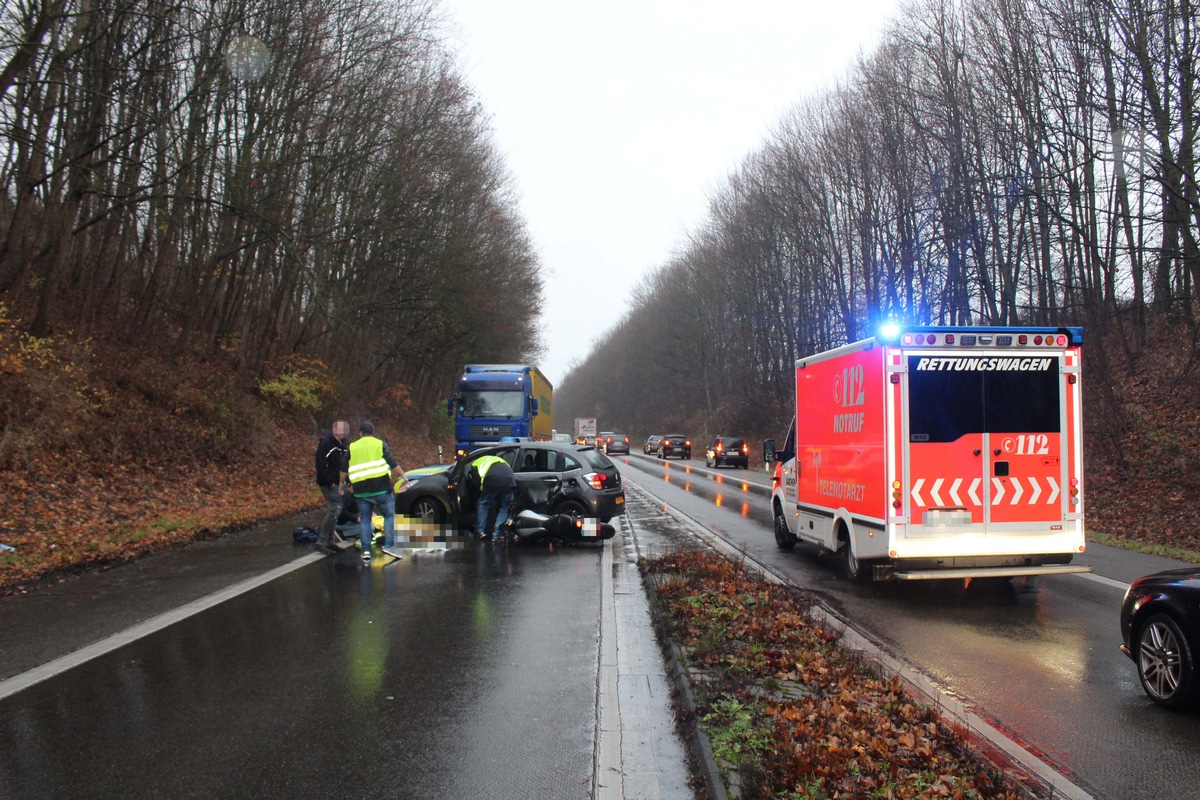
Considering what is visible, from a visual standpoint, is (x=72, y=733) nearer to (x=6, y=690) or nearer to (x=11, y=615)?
(x=6, y=690)

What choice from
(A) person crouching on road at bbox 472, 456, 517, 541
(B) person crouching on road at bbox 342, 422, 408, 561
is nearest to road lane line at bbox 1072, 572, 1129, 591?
(A) person crouching on road at bbox 472, 456, 517, 541

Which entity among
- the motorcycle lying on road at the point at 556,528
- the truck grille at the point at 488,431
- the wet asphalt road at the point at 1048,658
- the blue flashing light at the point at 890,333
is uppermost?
the blue flashing light at the point at 890,333

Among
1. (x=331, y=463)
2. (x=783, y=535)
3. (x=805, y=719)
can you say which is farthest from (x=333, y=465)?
(x=805, y=719)

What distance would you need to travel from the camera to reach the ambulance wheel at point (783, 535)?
13344mm

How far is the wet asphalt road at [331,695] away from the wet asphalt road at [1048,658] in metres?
2.08

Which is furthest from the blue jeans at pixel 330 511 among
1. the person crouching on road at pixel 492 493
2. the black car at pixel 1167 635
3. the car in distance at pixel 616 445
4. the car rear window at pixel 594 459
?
the car in distance at pixel 616 445

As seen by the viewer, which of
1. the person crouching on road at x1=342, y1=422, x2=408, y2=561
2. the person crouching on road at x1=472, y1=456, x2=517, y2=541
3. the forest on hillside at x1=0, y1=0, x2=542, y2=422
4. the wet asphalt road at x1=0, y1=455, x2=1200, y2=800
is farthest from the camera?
the forest on hillside at x1=0, y1=0, x2=542, y2=422

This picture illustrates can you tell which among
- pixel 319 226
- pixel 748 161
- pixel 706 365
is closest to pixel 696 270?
pixel 706 365

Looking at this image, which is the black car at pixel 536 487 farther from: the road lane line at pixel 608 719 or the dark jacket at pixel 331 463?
the road lane line at pixel 608 719

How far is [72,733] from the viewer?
499cm

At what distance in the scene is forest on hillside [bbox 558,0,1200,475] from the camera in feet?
50.9

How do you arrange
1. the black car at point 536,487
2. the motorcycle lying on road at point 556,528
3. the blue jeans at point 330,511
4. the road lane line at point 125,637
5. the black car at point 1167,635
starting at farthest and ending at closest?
the black car at point 536,487, the motorcycle lying on road at point 556,528, the blue jeans at point 330,511, the road lane line at point 125,637, the black car at point 1167,635

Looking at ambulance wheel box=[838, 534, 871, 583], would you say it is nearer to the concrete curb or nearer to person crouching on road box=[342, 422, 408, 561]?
the concrete curb

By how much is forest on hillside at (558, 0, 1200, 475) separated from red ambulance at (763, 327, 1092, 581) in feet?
19.2
